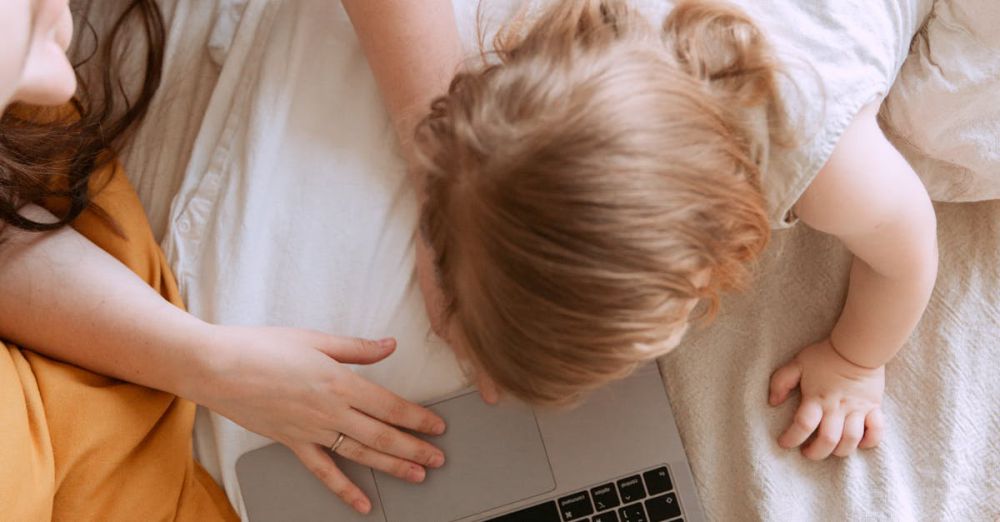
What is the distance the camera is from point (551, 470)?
2.67 feet

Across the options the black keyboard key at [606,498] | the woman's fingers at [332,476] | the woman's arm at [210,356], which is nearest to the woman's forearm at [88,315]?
the woman's arm at [210,356]

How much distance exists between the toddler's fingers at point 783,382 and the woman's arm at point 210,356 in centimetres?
32

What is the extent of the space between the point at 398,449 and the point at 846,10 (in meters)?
0.53

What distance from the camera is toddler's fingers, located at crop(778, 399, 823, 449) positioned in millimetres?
842

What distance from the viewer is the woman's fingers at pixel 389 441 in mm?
800

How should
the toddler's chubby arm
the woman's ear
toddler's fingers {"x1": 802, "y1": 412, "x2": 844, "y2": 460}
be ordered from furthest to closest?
toddler's fingers {"x1": 802, "y1": 412, "x2": 844, "y2": 460}, the toddler's chubby arm, the woman's ear

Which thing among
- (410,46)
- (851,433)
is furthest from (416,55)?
(851,433)

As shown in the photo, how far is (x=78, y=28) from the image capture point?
3.03 feet

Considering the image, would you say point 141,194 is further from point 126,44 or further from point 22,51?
point 22,51

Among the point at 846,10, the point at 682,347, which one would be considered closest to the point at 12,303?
the point at 682,347

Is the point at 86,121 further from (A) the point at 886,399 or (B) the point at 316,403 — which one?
(A) the point at 886,399

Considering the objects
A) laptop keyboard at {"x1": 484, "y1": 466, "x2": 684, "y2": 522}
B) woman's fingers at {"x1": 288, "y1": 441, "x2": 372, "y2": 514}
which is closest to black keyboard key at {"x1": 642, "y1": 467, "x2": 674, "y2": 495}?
laptop keyboard at {"x1": 484, "y1": 466, "x2": 684, "y2": 522}

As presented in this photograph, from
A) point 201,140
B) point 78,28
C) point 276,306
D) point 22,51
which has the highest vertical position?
point 22,51

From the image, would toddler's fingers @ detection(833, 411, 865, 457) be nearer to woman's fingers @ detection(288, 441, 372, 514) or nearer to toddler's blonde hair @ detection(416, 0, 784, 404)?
toddler's blonde hair @ detection(416, 0, 784, 404)
